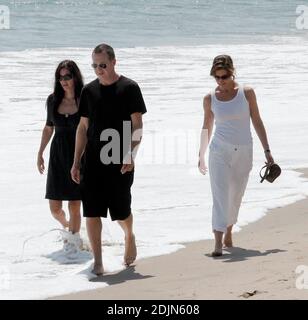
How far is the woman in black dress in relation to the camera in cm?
739

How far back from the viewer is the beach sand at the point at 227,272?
18.7 ft

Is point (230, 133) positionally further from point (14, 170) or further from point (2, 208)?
point (14, 170)

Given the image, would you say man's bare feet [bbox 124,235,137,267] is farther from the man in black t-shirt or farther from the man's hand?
the man's hand

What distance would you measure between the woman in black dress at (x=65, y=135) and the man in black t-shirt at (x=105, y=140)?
77 cm

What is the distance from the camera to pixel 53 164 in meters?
7.50

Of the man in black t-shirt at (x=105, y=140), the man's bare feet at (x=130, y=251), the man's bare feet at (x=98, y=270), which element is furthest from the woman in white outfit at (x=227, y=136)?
the man's bare feet at (x=98, y=270)

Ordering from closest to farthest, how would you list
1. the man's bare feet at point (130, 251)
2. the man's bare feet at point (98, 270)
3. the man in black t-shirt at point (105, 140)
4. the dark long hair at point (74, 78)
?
the man in black t-shirt at point (105, 140) → the man's bare feet at point (98, 270) → the man's bare feet at point (130, 251) → the dark long hair at point (74, 78)

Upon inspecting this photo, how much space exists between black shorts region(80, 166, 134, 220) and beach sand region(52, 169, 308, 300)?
48 centimetres

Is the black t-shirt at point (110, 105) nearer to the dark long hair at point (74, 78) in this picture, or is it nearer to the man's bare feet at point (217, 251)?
the dark long hair at point (74, 78)

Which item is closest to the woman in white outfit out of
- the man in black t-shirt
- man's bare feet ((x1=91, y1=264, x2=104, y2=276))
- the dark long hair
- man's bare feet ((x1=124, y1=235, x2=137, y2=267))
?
man's bare feet ((x1=124, y1=235, x2=137, y2=267))

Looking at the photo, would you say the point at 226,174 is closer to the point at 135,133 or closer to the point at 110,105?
the point at 135,133

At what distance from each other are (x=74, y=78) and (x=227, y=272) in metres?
2.02
